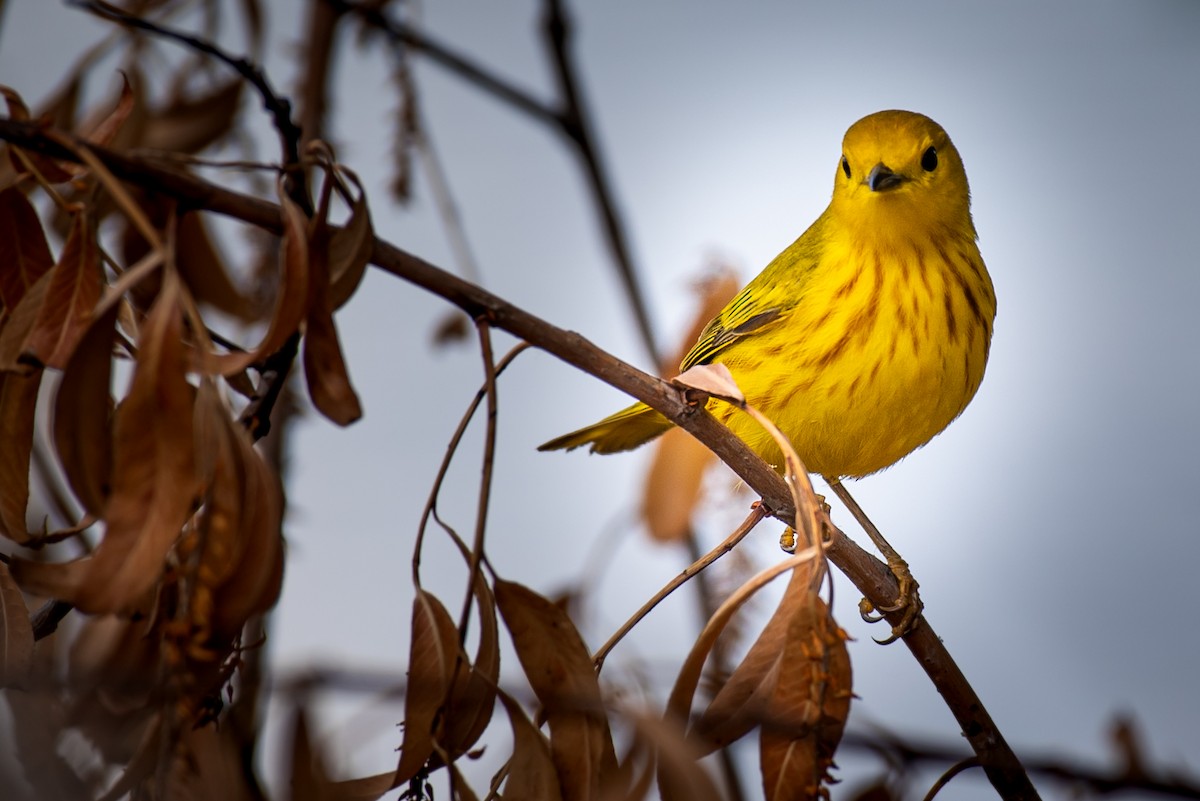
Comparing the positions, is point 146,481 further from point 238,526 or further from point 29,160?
point 29,160

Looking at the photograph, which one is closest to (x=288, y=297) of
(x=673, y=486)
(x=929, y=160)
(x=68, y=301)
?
(x=68, y=301)

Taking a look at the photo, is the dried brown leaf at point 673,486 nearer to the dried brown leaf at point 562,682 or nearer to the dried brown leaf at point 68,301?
the dried brown leaf at point 562,682

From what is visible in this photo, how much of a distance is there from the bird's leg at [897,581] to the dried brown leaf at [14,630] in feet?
2.70

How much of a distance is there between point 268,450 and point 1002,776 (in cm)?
118

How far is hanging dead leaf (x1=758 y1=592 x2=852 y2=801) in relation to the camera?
84 cm

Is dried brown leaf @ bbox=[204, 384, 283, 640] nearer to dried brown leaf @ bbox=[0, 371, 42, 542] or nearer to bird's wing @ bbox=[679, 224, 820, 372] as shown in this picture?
dried brown leaf @ bbox=[0, 371, 42, 542]

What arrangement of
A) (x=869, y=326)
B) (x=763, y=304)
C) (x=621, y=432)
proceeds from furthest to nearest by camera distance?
(x=621, y=432) < (x=763, y=304) < (x=869, y=326)

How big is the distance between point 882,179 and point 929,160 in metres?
0.16

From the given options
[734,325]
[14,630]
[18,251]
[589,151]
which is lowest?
[14,630]

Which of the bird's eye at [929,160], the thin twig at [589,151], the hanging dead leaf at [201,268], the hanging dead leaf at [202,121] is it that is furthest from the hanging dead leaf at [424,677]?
the bird's eye at [929,160]

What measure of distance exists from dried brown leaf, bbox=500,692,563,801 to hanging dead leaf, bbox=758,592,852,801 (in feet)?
0.60

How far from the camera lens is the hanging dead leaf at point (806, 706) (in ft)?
2.74

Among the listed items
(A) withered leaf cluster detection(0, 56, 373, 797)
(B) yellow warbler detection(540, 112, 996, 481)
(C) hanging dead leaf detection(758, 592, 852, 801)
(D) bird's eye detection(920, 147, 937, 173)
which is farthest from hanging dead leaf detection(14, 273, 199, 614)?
(D) bird's eye detection(920, 147, 937, 173)

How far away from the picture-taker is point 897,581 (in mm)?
1611
